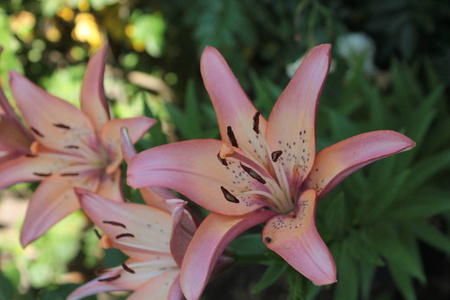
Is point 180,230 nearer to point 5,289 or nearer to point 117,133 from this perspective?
point 117,133

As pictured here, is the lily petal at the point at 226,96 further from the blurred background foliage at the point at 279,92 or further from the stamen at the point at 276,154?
the blurred background foliage at the point at 279,92

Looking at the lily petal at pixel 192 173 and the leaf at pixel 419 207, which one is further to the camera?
the leaf at pixel 419 207

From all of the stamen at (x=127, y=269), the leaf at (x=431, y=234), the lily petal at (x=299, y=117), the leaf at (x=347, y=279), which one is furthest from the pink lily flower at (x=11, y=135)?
the leaf at (x=431, y=234)

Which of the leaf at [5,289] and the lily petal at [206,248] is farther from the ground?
the lily petal at [206,248]

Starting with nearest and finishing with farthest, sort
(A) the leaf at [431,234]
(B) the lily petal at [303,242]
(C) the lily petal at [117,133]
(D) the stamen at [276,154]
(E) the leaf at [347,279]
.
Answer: (B) the lily petal at [303,242] < (D) the stamen at [276,154] < (C) the lily petal at [117,133] < (E) the leaf at [347,279] < (A) the leaf at [431,234]

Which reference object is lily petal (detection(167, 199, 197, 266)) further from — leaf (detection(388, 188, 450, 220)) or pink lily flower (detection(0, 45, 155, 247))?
leaf (detection(388, 188, 450, 220))

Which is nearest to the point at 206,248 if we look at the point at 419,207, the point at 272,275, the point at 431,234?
the point at 272,275

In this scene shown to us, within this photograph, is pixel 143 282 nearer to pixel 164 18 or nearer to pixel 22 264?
pixel 22 264

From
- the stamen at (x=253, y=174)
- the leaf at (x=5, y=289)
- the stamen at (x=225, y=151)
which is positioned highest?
the stamen at (x=225, y=151)
